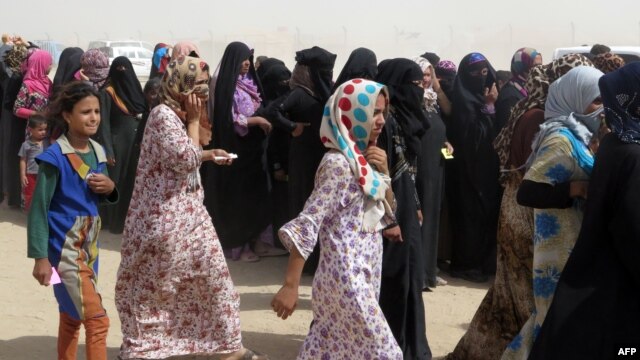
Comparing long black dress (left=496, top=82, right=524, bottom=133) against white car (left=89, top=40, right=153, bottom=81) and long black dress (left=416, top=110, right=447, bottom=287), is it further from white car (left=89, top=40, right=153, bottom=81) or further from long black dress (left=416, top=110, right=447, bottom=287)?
white car (left=89, top=40, right=153, bottom=81)

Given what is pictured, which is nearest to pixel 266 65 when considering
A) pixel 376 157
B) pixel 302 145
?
pixel 302 145

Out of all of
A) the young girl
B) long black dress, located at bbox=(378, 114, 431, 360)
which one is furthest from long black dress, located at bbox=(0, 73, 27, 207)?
long black dress, located at bbox=(378, 114, 431, 360)

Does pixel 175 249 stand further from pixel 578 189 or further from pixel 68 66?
pixel 68 66

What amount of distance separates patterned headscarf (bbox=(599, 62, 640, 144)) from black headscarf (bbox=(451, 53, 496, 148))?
414 cm

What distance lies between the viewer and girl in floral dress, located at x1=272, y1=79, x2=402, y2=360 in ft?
12.2

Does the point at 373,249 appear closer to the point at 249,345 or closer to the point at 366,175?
the point at 366,175

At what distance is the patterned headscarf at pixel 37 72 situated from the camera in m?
9.18

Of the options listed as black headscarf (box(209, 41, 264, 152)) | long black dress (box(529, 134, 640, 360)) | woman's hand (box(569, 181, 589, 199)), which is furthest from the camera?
black headscarf (box(209, 41, 264, 152))

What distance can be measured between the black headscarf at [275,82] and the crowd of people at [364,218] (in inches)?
46.9

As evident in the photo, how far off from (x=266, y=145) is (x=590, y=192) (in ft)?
16.8

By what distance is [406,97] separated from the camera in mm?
5125

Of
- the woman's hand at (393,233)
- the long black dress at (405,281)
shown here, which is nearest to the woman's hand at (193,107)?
the long black dress at (405,281)

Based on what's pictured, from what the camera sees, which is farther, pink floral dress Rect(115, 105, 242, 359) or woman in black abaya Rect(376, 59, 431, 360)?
woman in black abaya Rect(376, 59, 431, 360)

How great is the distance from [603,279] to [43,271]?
2.51 m
